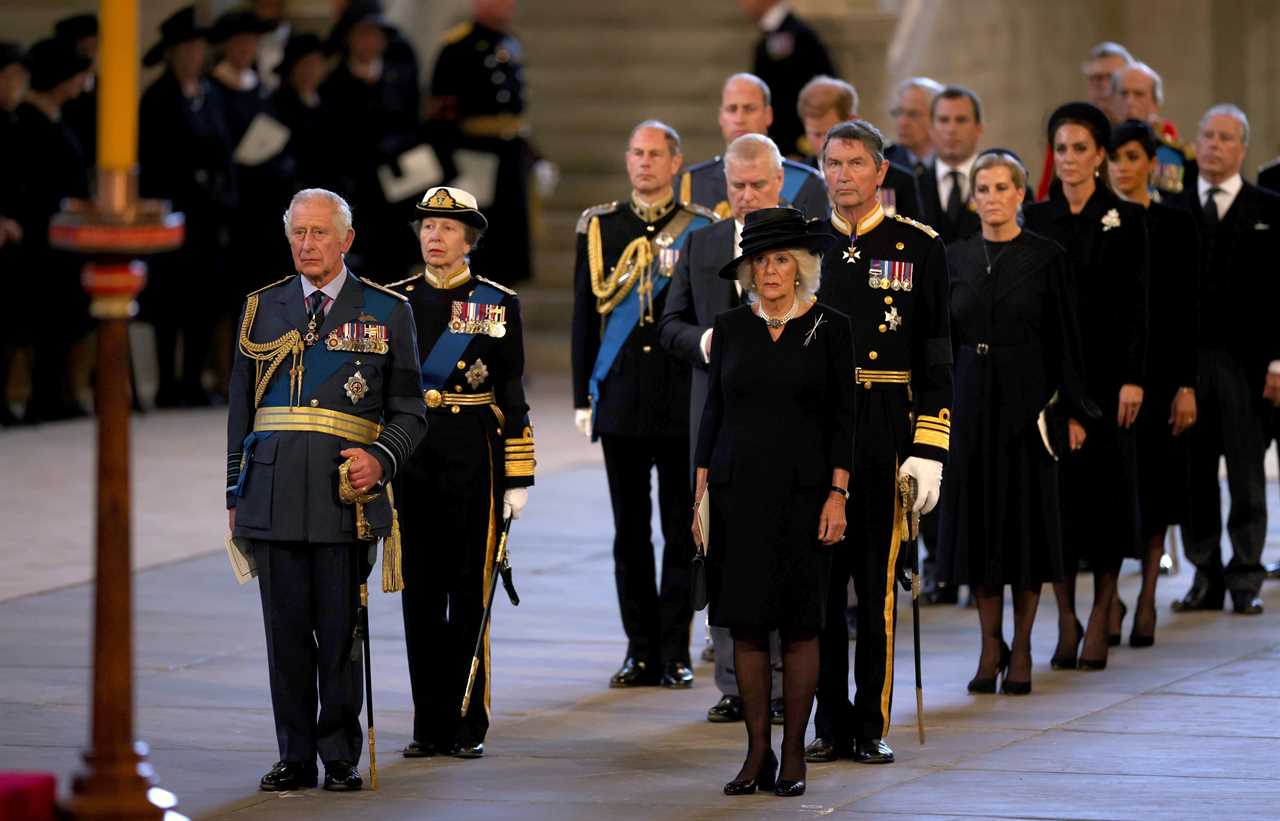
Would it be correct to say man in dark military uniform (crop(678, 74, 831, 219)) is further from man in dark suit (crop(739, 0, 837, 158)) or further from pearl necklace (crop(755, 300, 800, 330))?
man in dark suit (crop(739, 0, 837, 158))

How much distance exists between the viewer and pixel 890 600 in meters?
7.41

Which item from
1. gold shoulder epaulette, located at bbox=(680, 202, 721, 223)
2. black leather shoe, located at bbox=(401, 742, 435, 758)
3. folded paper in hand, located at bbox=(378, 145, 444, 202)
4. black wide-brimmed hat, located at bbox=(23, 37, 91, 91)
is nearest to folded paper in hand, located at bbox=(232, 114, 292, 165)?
folded paper in hand, located at bbox=(378, 145, 444, 202)

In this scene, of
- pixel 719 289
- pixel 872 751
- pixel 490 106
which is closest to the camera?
pixel 872 751

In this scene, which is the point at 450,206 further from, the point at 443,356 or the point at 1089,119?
the point at 1089,119

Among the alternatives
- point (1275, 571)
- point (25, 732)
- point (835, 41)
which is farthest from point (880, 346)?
point (835, 41)

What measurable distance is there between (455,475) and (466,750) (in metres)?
0.80

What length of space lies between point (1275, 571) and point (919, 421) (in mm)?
4143

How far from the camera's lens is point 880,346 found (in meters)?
7.50

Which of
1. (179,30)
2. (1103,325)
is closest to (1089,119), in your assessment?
(1103,325)

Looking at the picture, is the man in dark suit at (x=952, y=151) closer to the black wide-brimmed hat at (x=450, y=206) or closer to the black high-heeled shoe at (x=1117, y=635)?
the black high-heeled shoe at (x=1117, y=635)

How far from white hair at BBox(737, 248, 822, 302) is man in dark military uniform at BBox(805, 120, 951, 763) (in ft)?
1.78

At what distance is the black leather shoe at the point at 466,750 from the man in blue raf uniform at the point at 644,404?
1.21 meters

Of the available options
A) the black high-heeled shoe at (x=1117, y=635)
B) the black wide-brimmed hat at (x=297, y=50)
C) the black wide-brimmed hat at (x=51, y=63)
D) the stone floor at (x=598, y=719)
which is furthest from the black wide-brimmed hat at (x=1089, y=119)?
the black wide-brimmed hat at (x=297, y=50)

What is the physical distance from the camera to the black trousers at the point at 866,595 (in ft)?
24.1
